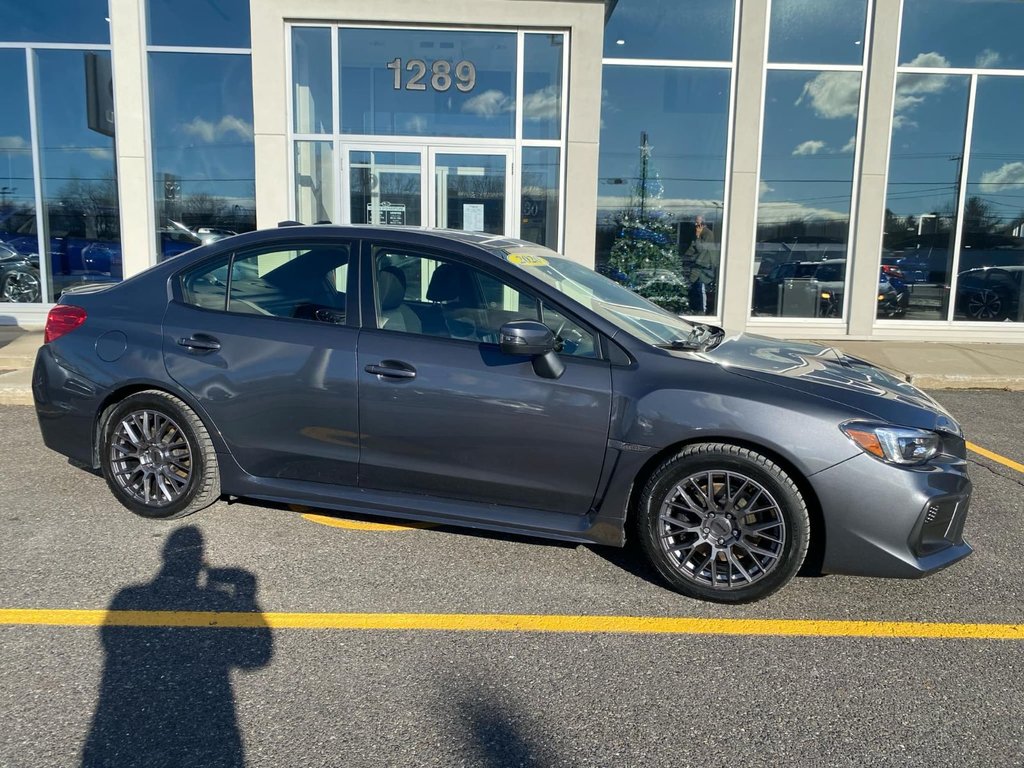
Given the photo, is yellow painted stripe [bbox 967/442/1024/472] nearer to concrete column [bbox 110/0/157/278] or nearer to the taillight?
the taillight

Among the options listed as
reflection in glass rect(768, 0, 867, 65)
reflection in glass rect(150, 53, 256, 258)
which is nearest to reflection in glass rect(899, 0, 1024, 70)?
reflection in glass rect(768, 0, 867, 65)

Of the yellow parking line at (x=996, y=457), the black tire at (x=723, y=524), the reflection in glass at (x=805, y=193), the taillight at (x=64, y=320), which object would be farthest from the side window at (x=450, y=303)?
the reflection in glass at (x=805, y=193)

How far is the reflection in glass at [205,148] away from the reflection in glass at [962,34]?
368 inches

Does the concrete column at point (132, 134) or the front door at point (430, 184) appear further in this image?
the front door at point (430, 184)

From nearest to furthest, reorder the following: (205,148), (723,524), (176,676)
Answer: (176,676) < (723,524) < (205,148)

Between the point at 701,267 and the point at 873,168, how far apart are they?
272 cm

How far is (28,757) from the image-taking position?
96.7 inches

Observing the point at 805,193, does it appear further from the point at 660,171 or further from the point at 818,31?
the point at 818,31

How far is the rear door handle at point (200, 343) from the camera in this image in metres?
4.23

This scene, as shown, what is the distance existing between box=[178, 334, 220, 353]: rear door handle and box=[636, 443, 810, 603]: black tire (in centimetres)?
234

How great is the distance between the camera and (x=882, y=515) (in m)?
3.36

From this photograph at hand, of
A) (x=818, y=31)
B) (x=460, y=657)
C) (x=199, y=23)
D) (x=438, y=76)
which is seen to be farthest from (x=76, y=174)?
(x=460, y=657)

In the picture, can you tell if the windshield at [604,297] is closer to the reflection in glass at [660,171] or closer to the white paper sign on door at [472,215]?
the white paper sign on door at [472,215]

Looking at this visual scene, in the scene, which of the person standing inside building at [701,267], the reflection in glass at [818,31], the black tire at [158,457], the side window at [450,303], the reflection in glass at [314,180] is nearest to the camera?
the side window at [450,303]
